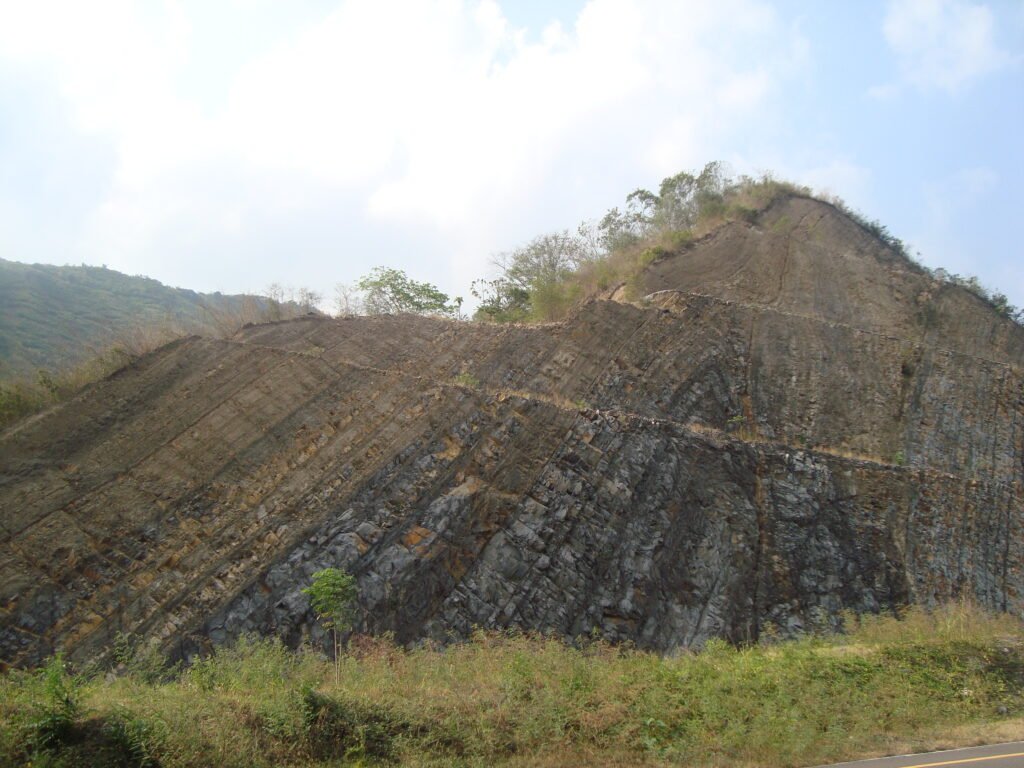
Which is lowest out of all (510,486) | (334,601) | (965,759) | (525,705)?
(965,759)

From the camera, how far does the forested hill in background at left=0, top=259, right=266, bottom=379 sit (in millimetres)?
16500

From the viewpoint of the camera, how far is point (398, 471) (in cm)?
1177

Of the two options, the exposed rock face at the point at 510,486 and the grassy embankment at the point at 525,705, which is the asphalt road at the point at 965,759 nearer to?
the grassy embankment at the point at 525,705

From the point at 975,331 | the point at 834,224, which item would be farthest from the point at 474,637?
the point at 834,224

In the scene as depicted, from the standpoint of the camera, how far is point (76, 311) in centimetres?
3325

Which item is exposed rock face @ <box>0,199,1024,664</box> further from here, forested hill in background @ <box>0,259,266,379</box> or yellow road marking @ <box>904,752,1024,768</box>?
yellow road marking @ <box>904,752,1024,768</box>

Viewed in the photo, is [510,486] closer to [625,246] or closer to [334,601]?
[334,601]

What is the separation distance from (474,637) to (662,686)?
2747 mm

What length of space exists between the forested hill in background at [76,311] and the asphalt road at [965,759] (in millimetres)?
14439

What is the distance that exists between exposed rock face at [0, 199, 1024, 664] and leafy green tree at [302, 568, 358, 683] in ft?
1.34

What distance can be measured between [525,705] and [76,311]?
33.9m

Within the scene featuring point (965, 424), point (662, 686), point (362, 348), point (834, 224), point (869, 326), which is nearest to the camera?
point (662, 686)

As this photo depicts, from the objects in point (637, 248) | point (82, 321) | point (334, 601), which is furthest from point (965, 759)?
point (82, 321)

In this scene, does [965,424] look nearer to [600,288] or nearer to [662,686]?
[600,288]
